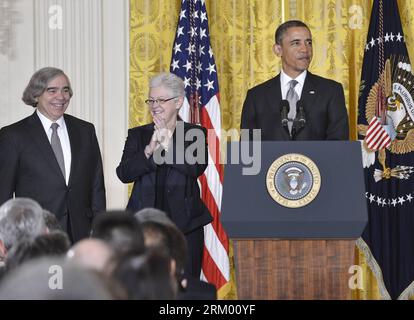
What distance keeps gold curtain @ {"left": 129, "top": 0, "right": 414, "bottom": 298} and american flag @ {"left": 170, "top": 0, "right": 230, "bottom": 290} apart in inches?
9.5

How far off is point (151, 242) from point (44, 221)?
0.76 meters

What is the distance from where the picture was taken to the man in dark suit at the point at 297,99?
5.36 m

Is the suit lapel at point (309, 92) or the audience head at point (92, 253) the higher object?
the suit lapel at point (309, 92)

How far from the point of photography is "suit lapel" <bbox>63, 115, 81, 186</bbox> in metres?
5.55

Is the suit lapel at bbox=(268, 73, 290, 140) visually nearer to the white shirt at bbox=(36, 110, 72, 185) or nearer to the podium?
the podium

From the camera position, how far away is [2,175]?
5.43m

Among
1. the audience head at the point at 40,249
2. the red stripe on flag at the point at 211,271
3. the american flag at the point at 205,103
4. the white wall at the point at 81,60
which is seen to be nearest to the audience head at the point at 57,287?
the audience head at the point at 40,249

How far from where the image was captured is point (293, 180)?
429 cm

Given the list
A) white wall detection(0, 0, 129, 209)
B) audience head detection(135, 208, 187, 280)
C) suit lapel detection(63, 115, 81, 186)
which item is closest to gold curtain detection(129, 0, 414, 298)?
white wall detection(0, 0, 129, 209)

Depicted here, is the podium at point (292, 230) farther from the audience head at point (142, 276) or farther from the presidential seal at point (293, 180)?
the audience head at point (142, 276)

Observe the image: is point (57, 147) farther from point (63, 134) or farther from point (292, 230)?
point (292, 230)

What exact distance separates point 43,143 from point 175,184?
907 millimetres

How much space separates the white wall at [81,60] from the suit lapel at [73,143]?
73.1 inches

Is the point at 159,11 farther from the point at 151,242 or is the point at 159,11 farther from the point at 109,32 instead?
the point at 151,242
